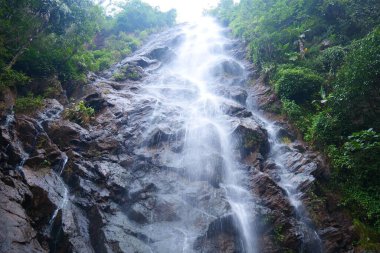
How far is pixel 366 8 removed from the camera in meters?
18.5

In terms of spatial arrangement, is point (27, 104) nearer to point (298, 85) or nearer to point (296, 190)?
point (296, 190)

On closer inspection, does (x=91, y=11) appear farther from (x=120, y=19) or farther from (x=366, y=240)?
(x=366, y=240)

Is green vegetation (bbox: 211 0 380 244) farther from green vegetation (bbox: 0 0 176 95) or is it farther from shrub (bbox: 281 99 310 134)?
green vegetation (bbox: 0 0 176 95)

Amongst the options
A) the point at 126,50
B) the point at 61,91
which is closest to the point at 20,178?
the point at 61,91

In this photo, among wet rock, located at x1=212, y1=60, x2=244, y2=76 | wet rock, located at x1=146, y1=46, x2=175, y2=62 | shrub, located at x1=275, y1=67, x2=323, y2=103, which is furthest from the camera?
wet rock, located at x1=146, y1=46, x2=175, y2=62

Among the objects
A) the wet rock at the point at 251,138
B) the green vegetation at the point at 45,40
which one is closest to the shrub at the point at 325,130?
the wet rock at the point at 251,138

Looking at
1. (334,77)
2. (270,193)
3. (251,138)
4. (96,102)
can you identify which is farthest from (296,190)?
(96,102)

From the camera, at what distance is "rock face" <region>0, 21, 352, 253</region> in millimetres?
8344

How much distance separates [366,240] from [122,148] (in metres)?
9.02

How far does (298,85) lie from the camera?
641 inches

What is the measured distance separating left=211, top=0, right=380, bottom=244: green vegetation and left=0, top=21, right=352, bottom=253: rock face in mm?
925

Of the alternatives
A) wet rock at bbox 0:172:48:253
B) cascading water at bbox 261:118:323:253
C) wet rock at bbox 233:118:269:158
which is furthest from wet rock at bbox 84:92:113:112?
cascading water at bbox 261:118:323:253

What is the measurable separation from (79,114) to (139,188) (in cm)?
477

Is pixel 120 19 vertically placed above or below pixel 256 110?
above
